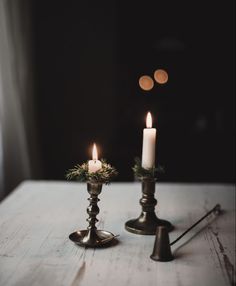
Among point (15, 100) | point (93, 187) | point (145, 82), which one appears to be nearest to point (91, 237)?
point (93, 187)

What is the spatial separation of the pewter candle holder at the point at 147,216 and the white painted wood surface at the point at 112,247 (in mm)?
24

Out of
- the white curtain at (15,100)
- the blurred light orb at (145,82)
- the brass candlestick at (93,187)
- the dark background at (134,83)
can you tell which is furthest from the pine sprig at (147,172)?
the blurred light orb at (145,82)

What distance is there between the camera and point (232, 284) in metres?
0.91

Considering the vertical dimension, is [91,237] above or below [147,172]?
below

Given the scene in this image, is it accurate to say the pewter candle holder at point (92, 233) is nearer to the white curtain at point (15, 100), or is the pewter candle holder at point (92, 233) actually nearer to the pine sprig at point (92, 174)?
the pine sprig at point (92, 174)

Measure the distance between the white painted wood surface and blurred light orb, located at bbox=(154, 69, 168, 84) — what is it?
2519mm

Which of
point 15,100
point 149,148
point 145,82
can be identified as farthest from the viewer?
point 145,82

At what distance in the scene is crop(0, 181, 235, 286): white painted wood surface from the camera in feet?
3.07

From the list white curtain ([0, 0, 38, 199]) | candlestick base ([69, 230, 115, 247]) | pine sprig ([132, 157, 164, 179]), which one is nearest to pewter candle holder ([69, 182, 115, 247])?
candlestick base ([69, 230, 115, 247])

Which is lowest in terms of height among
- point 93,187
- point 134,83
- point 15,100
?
point 93,187

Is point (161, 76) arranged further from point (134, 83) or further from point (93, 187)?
point (93, 187)

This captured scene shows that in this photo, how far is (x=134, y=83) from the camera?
13.4 ft

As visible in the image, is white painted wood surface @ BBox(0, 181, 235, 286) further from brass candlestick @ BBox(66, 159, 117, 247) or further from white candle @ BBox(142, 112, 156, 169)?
white candle @ BBox(142, 112, 156, 169)

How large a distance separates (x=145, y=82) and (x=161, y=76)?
17 cm
